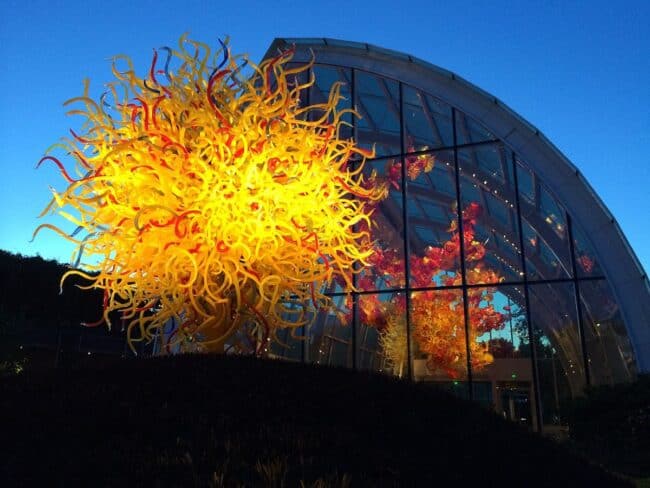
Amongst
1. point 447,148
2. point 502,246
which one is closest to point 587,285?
point 502,246

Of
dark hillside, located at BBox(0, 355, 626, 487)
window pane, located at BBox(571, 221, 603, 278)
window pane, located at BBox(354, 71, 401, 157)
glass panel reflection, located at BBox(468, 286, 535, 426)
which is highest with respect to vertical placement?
window pane, located at BBox(354, 71, 401, 157)

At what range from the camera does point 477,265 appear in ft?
43.8

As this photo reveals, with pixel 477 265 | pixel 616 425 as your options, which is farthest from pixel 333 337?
pixel 616 425

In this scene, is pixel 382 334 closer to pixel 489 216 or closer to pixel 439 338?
pixel 439 338

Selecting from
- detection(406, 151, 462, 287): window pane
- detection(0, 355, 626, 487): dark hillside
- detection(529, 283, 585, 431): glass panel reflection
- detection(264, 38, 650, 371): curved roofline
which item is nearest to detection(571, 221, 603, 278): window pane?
detection(264, 38, 650, 371): curved roofline

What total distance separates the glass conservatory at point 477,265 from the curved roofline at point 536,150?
3cm

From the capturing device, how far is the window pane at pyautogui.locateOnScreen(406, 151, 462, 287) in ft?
44.9

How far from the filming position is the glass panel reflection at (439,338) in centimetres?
1303

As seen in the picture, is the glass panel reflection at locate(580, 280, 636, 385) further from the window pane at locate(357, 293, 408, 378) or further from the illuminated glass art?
the illuminated glass art

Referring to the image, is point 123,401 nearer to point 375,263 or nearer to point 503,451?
point 503,451

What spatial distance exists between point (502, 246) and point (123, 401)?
32.7ft

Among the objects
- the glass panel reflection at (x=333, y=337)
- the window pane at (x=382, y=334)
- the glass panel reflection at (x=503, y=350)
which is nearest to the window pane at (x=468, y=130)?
the glass panel reflection at (x=503, y=350)

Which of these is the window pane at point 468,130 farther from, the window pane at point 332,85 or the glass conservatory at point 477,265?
the window pane at point 332,85

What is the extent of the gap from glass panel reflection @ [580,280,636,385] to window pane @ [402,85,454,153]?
506cm
